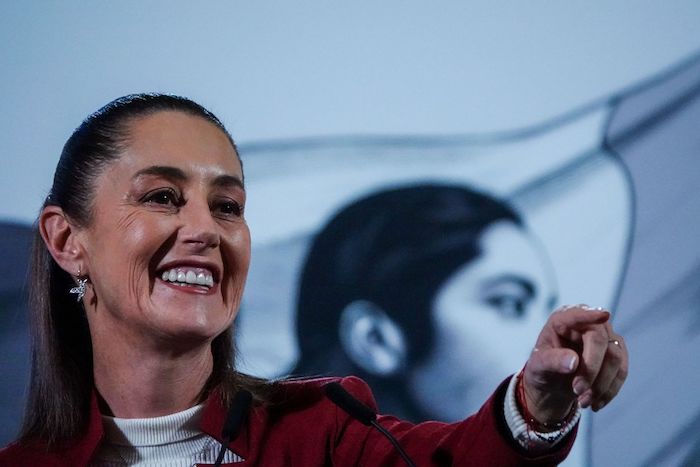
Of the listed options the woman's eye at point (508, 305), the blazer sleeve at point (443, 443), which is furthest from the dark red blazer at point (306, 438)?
the woman's eye at point (508, 305)

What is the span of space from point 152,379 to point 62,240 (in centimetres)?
31

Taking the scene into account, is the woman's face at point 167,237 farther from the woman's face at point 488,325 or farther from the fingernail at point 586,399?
the woman's face at point 488,325

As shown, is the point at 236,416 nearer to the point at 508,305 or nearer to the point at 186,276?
the point at 186,276

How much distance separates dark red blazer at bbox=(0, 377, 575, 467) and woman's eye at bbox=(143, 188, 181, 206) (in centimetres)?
34

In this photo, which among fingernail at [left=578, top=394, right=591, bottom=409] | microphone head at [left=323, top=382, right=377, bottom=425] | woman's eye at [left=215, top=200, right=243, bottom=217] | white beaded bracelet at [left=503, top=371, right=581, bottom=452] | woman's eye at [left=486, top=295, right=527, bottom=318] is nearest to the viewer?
fingernail at [left=578, top=394, right=591, bottom=409]

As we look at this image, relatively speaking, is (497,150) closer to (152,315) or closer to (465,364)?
(465,364)

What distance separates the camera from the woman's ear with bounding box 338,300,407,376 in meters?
2.05

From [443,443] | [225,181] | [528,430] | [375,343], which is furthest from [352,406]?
[375,343]

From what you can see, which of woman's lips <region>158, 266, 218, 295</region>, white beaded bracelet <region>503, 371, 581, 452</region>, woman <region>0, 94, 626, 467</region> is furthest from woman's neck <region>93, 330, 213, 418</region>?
white beaded bracelet <region>503, 371, 581, 452</region>

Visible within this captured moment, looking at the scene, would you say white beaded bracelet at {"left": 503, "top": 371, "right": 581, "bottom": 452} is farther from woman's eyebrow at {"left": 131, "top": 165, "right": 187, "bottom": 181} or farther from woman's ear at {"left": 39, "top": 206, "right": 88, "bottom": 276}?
woman's ear at {"left": 39, "top": 206, "right": 88, "bottom": 276}

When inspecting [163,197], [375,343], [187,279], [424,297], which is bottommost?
[375,343]

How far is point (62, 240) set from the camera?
148cm

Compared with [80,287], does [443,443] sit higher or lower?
lower

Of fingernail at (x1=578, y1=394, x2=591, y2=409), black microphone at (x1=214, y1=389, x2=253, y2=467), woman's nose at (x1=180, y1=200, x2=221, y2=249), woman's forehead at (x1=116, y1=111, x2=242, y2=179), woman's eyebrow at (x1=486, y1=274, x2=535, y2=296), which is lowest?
woman's eyebrow at (x1=486, y1=274, x2=535, y2=296)
